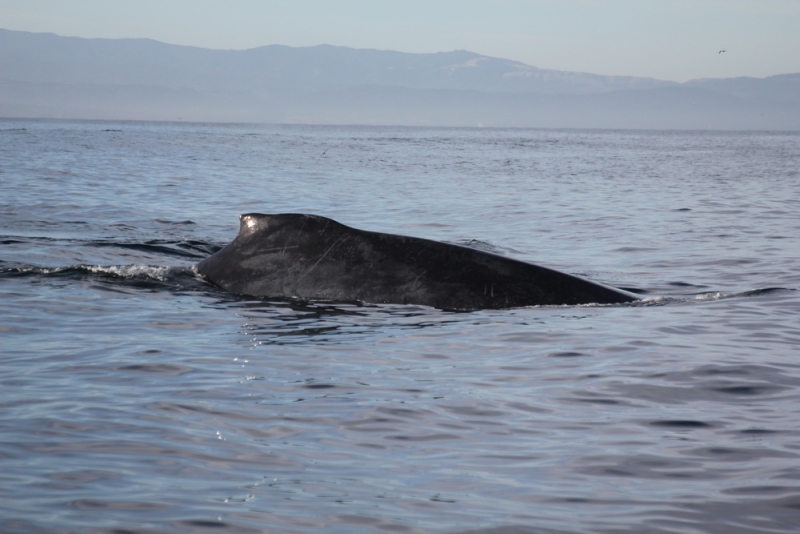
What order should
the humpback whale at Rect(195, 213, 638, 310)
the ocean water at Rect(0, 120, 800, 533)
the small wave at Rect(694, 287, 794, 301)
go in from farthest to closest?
1. the small wave at Rect(694, 287, 794, 301)
2. the humpback whale at Rect(195, 213, 638, 310)
3. the ocean water at Rect(0, 120, 800, 533)

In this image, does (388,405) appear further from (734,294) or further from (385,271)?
(734,294)

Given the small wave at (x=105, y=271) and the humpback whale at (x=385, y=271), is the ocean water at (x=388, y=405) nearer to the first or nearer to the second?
the small wave at (x=105, y=271)

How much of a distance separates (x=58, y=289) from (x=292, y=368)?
4.40 metres

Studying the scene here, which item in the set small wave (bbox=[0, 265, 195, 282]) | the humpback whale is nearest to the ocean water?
small wave (bbox=[0, 265, 195, 282])

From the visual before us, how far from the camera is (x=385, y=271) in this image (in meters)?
8.97

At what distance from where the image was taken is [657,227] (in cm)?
1989

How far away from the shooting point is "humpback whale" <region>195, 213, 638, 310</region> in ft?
29.2

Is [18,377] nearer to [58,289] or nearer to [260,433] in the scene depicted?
[260,433]

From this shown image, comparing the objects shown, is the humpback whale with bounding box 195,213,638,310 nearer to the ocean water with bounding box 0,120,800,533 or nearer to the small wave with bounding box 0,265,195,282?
the ocean water with bounding box 0,120,800,533

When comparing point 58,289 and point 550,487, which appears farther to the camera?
point 58,289

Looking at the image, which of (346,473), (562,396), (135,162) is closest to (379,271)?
(562,396)

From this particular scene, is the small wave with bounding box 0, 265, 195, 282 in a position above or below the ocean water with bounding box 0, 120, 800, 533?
above

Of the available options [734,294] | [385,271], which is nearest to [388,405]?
[385,271]

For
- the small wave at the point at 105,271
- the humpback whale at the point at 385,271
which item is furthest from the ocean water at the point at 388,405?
the humpback whale at the point at 385,271
